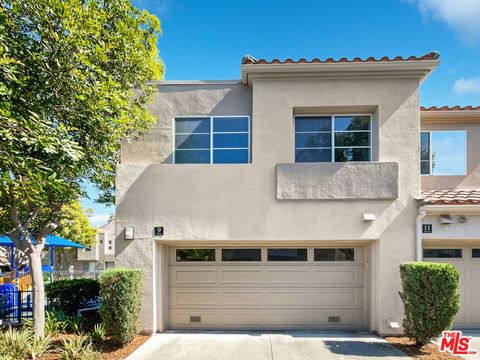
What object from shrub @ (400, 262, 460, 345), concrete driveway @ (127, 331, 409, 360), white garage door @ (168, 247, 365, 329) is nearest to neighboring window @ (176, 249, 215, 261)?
white garage door @ (168, 247, 365, 329)

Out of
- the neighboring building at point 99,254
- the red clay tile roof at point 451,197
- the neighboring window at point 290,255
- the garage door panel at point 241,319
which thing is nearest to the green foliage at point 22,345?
the garage door panel at point 241,319

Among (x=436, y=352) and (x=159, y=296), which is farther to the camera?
(x=159, y=296)

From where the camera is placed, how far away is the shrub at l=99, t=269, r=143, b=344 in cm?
740

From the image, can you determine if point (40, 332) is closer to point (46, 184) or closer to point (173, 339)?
point (173, 339)

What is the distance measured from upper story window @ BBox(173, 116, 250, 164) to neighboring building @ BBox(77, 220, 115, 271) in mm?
31558

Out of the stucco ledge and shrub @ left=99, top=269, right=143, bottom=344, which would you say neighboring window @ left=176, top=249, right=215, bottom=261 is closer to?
shrub @ left=99, top=269, right=143, bottom=344

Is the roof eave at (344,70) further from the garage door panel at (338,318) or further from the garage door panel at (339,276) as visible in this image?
the garage door panel at (338,318)

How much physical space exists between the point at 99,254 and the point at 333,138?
3856cm

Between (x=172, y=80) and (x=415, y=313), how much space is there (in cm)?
832

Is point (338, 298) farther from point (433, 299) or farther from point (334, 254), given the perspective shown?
point (433, 299)

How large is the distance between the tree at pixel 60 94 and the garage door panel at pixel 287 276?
5.17 meters

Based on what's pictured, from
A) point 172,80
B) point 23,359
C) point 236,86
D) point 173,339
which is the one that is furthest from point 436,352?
point 172,80

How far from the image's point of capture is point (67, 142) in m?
6.65

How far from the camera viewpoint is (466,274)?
9.16 meters
